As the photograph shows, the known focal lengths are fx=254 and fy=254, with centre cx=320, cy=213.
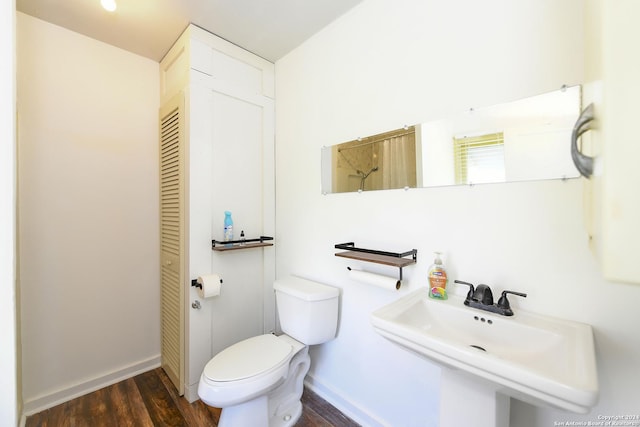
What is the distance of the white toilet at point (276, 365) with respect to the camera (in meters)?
1.24

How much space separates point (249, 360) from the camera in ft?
4.53

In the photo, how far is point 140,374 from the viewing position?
1961mm

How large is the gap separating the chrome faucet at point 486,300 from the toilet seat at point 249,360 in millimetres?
1005

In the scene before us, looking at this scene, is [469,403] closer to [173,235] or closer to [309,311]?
[309,311]

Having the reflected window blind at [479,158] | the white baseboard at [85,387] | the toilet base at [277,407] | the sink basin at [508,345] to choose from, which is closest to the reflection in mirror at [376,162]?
the reflected window blind at [479,158]

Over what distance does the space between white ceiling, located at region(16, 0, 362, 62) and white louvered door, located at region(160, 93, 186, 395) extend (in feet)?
1.46

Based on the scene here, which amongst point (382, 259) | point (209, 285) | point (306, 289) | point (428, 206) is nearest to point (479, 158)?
point (428, 206)

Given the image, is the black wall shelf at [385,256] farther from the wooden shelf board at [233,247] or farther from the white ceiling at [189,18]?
the white ceiling at [189,18]

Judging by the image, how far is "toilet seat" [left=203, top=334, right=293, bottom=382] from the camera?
127 cm

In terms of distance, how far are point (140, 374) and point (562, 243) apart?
8.97 ft

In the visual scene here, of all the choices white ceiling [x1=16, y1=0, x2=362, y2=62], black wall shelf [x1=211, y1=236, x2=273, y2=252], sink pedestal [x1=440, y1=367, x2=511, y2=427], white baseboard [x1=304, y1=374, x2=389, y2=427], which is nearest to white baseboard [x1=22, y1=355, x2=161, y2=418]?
black wall shelf [x1=211, y1=236, x2=273, y2=252]

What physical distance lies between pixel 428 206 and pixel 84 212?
2.22 metres

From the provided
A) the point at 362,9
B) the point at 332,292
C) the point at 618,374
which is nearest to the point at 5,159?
the point at 332,292

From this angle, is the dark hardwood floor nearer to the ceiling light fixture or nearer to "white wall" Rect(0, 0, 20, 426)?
"white wall" Rect(0, 0, 20, 426)
